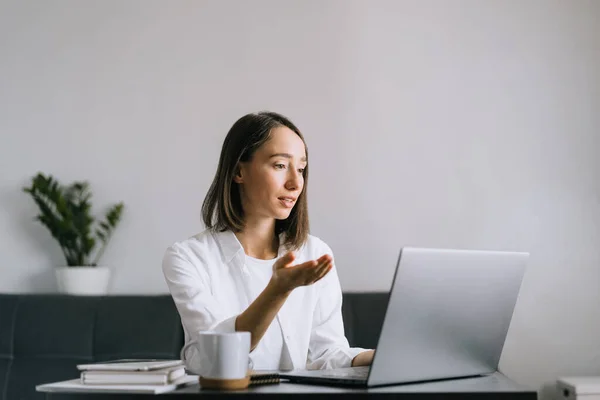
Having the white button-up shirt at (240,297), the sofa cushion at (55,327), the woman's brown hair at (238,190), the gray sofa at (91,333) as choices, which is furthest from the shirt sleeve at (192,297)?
the sofa cushion at (55,327)

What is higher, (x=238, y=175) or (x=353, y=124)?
(x=353, y=124)

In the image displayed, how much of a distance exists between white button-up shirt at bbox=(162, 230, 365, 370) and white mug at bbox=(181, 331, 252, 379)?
0.45m

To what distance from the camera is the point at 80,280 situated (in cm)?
290

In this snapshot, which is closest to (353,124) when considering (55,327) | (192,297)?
(55,327)

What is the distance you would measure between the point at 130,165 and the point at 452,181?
1.27 metres

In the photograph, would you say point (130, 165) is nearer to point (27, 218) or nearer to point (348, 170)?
point (27, 218)

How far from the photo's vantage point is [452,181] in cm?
297

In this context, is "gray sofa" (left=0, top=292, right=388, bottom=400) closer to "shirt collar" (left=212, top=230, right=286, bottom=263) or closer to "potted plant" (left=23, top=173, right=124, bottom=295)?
"potted plant" (left=23, top=173, right=124, bottom=295)

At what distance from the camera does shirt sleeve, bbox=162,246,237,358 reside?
1680mm

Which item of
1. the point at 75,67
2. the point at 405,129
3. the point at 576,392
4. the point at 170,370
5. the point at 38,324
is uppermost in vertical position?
the point at 75,67

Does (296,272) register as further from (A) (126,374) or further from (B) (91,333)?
(B) (91,333)

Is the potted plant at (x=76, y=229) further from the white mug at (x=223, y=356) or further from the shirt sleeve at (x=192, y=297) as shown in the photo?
the white mug at (x=223, y=356)

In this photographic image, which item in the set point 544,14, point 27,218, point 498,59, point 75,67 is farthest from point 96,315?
point 544,14

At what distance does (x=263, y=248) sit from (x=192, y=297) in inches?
14.4
